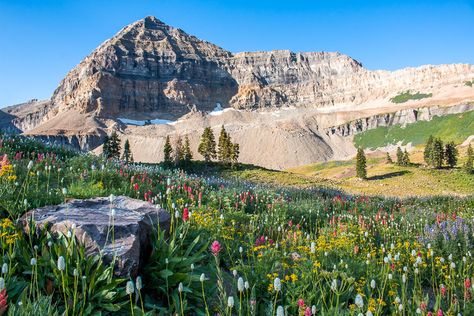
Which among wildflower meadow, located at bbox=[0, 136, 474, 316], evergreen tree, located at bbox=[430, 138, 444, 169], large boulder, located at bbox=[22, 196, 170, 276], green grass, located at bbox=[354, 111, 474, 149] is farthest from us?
green grass, located at bbox=[354, 111, 474, 149]

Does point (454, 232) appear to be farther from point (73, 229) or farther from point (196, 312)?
point (73, 229)

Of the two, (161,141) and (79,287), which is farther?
(161,141)

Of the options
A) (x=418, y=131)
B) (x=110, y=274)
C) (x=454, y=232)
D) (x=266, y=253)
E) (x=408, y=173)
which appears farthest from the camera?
(x=418, y=131)

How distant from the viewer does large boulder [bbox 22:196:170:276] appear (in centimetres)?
420

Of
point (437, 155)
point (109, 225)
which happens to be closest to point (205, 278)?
point (109, 225)

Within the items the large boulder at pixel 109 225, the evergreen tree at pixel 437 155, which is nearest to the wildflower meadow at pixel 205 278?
the large boulder at pixel 109 225

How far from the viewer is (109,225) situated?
4082 mm

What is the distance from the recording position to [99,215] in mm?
5027

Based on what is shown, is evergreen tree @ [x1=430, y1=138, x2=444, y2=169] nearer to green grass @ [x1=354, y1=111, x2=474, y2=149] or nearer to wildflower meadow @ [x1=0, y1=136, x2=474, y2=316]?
wildflower meadow @ [x1=0, y1=136, x2=474, y2=316]

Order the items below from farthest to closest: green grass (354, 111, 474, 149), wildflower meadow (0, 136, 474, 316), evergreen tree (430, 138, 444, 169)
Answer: green grass (354, 111, 474, 149) → evergreen tree (430, 138, 444, 169) → wildflower meadow (0, 136, 474, 316)

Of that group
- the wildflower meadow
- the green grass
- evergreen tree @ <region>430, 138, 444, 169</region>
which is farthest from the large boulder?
the green grass

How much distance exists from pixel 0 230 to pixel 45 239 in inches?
21.0

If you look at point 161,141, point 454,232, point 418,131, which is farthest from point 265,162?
point 454,232

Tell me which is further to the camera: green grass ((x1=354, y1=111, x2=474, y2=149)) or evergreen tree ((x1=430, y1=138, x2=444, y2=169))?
green grass ((x1=354, y1=111, x2=474, y2=149))
